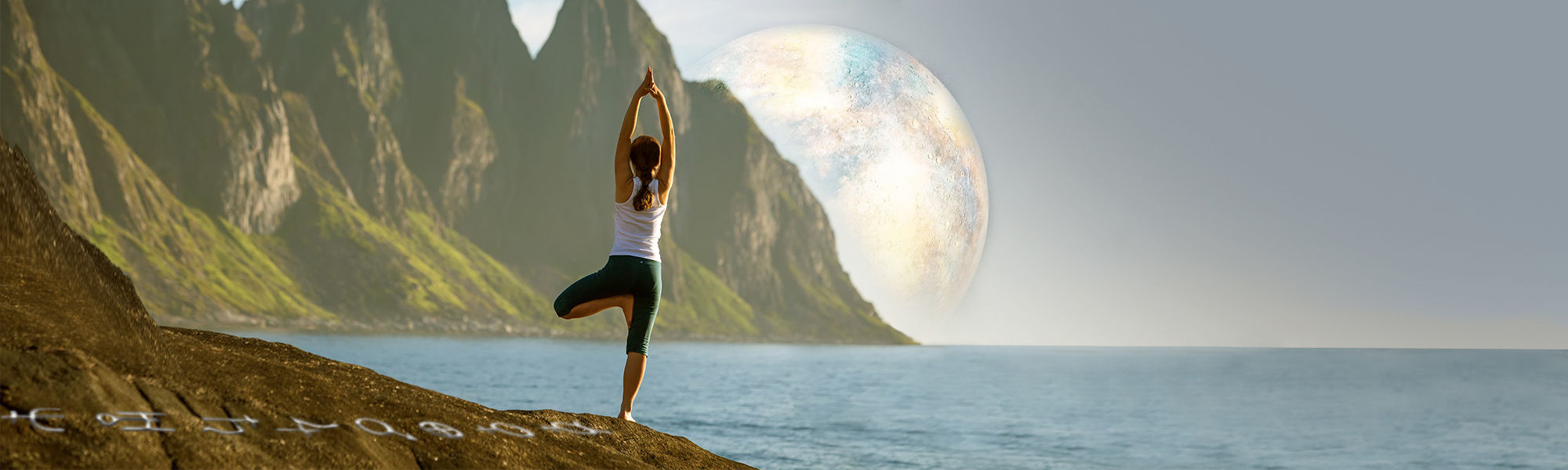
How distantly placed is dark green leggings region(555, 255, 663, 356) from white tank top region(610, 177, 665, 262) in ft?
0.21

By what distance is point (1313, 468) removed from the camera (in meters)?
63.6

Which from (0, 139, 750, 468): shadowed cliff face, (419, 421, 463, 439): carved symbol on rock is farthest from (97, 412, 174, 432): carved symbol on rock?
(419, 421, 463, 439): carved symbol on rock

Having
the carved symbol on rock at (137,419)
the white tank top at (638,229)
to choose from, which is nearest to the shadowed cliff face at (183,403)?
the carved symbol on rock at (137,419)

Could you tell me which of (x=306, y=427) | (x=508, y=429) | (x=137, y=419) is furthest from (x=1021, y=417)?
(x=137, y=419)

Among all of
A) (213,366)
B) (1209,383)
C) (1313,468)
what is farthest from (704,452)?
(1209,383)

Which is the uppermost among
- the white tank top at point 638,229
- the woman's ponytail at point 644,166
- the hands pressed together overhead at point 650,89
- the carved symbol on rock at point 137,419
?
the hands pressed together overhead at point 650,89

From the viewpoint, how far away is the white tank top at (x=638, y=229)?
10523 mm

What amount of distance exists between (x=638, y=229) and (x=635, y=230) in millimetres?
30

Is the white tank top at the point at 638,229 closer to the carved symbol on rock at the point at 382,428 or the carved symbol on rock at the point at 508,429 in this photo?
the carved symbol on rock at the point at 508,429

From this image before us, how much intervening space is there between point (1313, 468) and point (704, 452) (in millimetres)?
60576

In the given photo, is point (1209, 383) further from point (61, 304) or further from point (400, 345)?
point (61, 304)

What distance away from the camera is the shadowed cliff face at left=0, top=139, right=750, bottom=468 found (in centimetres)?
642

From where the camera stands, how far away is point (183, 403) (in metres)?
7.27

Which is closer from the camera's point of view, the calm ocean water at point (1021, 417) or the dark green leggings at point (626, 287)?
the dark green leggings at point (626, 287)
